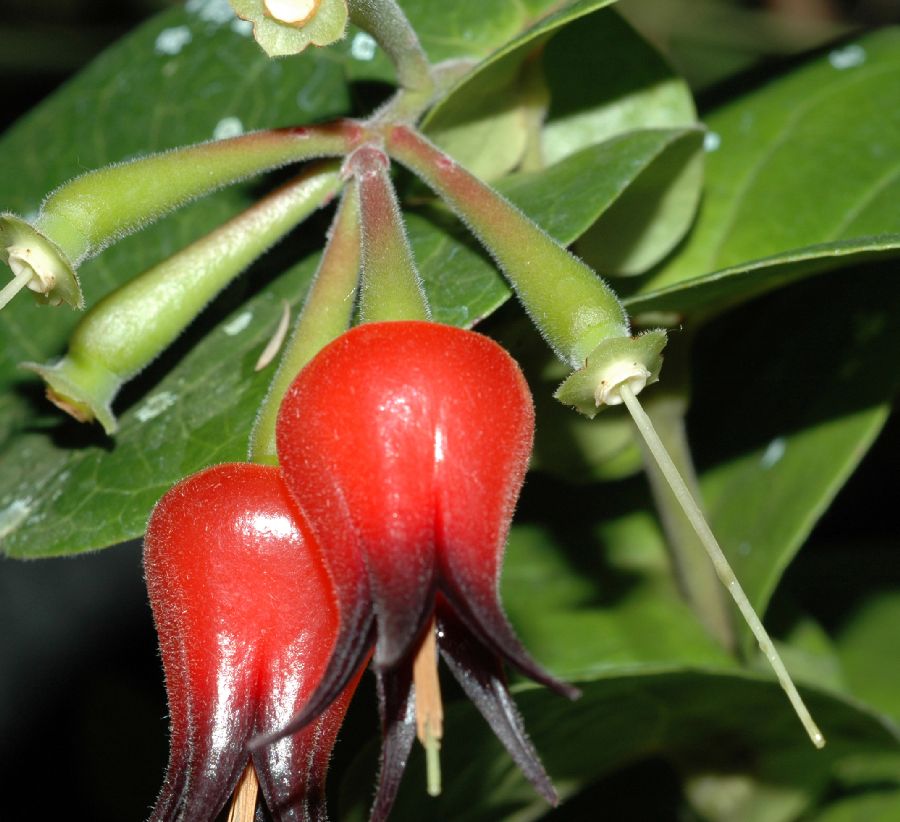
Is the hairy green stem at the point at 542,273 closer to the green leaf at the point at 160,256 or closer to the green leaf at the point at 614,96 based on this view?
the green leaf at the point at 160,256

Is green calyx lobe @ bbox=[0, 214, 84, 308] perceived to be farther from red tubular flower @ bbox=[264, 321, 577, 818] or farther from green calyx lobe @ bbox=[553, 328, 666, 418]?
green calyx lobe @ bbox=[553, 328, 666, 418]

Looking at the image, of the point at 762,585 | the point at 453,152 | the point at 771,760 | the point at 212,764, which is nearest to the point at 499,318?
the point at 453,152

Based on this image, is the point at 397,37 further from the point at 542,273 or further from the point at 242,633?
the point at 242,633

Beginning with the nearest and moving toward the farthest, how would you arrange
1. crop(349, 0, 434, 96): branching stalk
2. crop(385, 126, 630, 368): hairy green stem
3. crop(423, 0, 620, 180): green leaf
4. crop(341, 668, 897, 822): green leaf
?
1. crop(385, 126, 630, 368): hairy green stem
2. crop(349, 0, 434, 96): branching stalk
3. crop(423, 0, 620, 180): green leaf
4. crop(341, 668, 897, 822): green leaf

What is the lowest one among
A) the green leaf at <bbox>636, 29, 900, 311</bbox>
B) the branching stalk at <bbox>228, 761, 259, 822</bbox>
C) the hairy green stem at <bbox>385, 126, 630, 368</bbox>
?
the green leaf at <bbox>636, 29, 900, 311</bbox>

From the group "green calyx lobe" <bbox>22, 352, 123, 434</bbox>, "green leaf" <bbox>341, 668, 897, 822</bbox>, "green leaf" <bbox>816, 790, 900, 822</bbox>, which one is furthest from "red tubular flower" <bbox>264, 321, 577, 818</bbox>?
"green leaf" <bbox>816, 790, 900, 822</bbox>

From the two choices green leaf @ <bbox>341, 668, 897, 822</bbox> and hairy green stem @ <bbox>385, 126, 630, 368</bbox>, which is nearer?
hairy green stem @ <bbox>385, 126, 630, 368</bbox>

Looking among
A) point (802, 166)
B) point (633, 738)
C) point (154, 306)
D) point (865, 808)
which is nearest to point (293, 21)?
point (154, 306)
